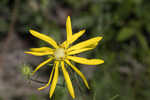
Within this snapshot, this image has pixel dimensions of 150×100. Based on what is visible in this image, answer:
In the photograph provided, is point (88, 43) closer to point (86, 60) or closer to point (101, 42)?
point (86, 60)

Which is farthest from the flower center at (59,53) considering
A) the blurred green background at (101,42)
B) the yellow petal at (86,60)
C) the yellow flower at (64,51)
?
the blurred green background at (101,42)

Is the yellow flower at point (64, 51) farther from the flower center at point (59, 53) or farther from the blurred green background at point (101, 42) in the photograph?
the blurred green background at point (101, 42)

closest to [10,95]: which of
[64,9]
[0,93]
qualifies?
[0,93]

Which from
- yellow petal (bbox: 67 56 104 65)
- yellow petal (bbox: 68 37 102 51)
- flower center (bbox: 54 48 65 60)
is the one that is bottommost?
yellow petal (bbox: 67 56 104 65)

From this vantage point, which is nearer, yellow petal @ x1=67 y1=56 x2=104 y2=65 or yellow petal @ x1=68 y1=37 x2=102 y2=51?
yellow petal @ x1=67 y1=56 x2=104 y2=65

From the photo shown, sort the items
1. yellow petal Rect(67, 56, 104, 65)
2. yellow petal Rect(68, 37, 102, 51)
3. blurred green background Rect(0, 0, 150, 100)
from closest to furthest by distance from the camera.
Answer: yellow petal Rect(67, 56, 104, 65), yellow petal Rect(68, 37, 102, 51), blurred green background Rect(0, 0, 150, 100)

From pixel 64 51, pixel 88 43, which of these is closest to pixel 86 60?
pixel 88 43

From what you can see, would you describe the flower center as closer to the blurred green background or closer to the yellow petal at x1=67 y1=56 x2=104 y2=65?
the yellow petal at x1=67 y1=56 x2=104 y2=65

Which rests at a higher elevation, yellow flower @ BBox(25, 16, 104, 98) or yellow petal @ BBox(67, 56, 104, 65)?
yellow flower @ BBox(25, 16, 104, 98)

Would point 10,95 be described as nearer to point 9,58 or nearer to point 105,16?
point 9,58

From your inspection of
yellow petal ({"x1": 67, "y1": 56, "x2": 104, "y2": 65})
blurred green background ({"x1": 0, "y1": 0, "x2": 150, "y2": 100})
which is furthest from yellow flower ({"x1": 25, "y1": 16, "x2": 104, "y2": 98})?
blurred green background ({"x1": 0, "y1": 0, "x2": 150, "y2": 100})
